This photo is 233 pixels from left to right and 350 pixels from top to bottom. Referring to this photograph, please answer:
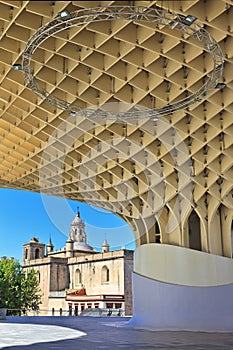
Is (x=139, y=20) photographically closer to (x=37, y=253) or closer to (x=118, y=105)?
(x=118, y=105)

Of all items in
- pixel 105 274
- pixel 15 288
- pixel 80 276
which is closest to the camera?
pixel 15 288

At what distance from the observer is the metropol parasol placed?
18.4 meters

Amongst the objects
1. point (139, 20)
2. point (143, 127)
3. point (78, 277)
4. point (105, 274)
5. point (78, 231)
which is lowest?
point (78, 277)

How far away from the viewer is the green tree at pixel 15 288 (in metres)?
84.2

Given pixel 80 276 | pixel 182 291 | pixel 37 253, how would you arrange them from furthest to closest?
1. pixel 37 253
2. pixel 80 276
3. pixel 182 291

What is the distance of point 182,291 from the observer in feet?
103

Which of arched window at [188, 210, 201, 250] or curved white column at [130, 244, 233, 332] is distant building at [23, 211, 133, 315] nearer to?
curved white column at [130, 244, 233, 332]

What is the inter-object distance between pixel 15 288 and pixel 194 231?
59.5m

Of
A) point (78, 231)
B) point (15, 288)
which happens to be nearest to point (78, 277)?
point (15, 288)

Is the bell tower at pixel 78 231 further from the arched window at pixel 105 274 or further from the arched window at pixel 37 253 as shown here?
the arched window at pixel 105 274

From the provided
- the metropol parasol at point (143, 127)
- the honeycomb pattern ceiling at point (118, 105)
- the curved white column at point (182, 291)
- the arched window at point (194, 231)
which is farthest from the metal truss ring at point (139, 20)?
the arched window at point (194, 231)

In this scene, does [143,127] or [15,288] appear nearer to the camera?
[143,127]

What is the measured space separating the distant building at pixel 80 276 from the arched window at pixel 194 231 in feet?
168

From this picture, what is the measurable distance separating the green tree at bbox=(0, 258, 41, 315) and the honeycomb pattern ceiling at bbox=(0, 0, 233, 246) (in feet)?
164
